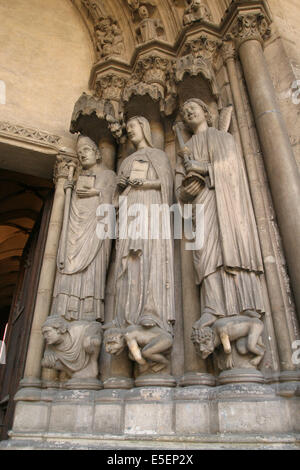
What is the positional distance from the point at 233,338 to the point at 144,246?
1.03 metres

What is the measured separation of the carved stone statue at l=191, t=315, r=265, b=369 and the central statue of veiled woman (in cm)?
31

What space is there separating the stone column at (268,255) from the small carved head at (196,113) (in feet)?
1.01

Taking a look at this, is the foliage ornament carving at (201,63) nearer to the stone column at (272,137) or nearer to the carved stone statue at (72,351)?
the stone column at (272,137)

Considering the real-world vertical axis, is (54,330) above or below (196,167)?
below

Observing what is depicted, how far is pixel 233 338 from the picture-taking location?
2.35m

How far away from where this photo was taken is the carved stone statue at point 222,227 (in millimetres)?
2494

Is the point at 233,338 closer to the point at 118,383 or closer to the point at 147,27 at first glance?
the point at 118,383

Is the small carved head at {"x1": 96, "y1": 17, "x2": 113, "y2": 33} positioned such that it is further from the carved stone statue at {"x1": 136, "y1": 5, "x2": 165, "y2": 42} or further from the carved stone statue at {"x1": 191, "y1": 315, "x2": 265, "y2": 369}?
the carved stone statue at {"x1": 191, "y1": 315, "x2": 265, "y2": 369}

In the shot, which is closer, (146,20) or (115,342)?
(115,342)

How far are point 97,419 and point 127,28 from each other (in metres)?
4.78

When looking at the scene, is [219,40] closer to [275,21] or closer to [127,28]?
[275,21]

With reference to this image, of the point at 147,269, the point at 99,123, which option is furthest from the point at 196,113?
the point at 147,269

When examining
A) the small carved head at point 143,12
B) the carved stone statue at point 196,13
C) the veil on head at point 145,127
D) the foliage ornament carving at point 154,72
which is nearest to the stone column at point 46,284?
the veil on head at point 145,127

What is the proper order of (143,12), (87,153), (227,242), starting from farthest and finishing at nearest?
1. (143,12)
2. (87,153)
3. (227,242)
